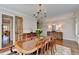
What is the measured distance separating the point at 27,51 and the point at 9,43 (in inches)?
15.2

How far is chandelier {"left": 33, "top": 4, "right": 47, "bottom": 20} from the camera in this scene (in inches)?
82.9

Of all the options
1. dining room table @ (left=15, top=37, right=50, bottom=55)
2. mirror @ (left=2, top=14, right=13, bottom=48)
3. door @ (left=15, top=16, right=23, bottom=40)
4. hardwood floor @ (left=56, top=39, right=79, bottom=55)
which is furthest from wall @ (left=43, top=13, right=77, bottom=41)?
mirror @ (left=2, top=14, right=13, bottom=48)

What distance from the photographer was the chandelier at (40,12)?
2105 mm

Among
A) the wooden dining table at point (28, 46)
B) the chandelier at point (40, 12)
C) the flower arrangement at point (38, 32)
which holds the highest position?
the chandelier at point (40, 12)

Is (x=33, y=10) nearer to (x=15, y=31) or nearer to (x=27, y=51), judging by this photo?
(x=15, y=31)

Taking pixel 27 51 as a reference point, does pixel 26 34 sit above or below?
above

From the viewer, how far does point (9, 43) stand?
2.09 m

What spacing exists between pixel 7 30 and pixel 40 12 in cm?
74

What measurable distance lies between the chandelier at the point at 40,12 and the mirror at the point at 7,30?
495mm

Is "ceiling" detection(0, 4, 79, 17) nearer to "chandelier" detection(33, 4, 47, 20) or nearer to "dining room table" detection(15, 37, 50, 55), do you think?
"chandelier" detection(33, 4, 47, 20)

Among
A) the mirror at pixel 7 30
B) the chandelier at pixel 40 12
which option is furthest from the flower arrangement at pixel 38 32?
the mirror at pixel 7 30

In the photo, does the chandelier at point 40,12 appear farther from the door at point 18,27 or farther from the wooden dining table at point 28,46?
the wooden dining table at point 28,46

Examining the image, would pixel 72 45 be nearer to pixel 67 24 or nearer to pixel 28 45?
pixel 67 24
